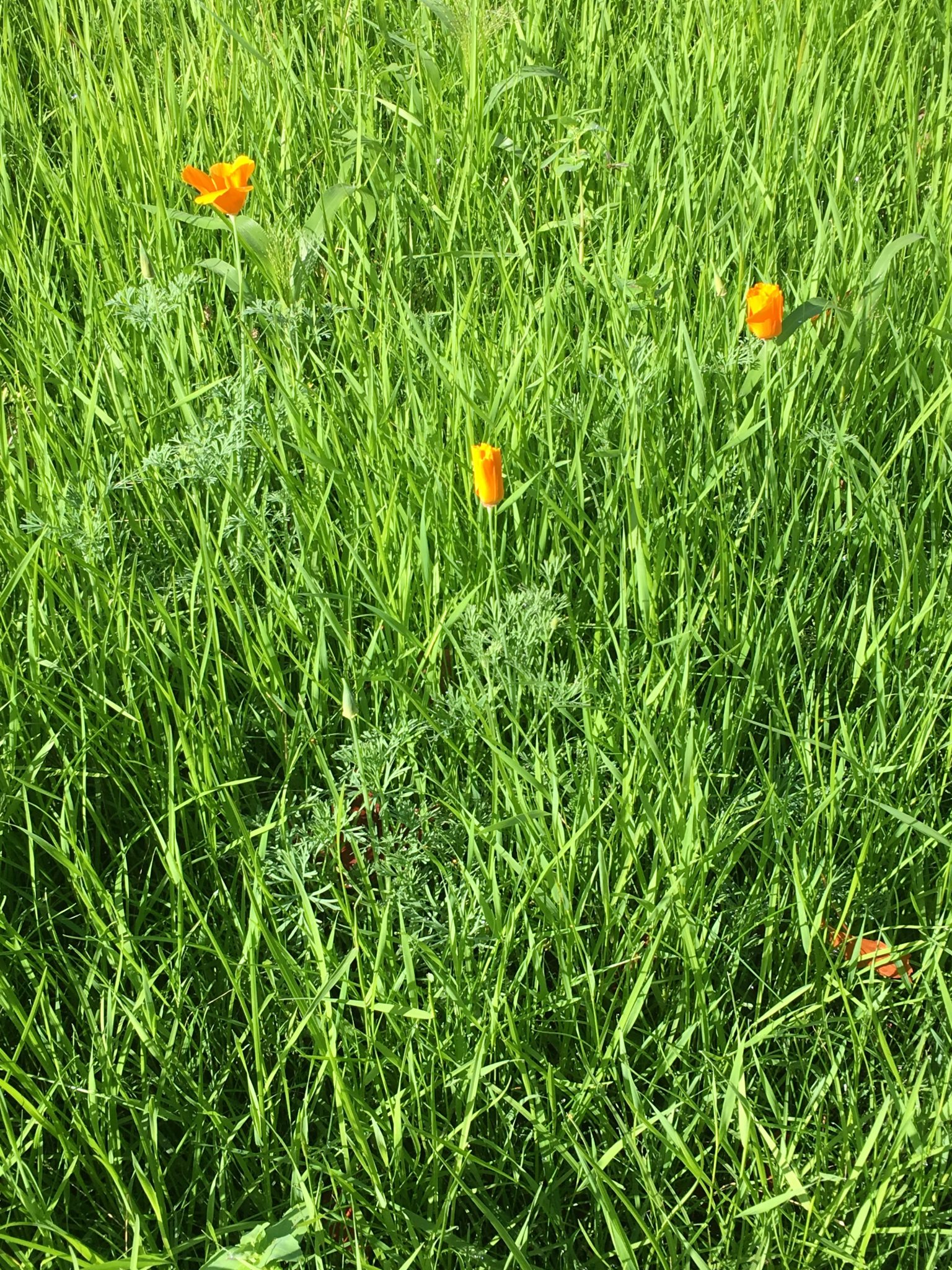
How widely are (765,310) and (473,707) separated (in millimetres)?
646

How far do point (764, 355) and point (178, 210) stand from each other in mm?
1139

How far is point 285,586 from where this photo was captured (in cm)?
139

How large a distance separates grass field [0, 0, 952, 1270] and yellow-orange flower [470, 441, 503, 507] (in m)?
0.08

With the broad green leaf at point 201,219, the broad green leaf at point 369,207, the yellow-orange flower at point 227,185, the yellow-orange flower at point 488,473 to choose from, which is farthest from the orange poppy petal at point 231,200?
the yellow-orange flower at point 488,473

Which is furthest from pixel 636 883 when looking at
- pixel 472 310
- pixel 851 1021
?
pixel 472 310

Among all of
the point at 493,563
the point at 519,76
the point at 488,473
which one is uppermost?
the point at 519,76

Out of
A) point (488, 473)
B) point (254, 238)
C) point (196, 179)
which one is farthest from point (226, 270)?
point (488, 473)

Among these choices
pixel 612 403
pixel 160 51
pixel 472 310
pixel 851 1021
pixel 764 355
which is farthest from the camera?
pixel 160 51

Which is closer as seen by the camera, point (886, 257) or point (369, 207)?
point (886, 257)

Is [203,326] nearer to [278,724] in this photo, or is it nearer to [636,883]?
[278,724]

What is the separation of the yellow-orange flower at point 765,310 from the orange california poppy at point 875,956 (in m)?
0.76

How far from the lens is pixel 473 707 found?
1.24 metres

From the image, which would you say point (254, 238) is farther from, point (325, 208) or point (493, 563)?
point (493, 563)

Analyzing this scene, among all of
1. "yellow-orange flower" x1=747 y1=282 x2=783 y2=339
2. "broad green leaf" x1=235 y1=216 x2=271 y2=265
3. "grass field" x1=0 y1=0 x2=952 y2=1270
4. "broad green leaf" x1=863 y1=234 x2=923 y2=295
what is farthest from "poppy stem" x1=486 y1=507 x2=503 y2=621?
"broad green leaf" x1=863 y1=234 x2=923 y2=295
